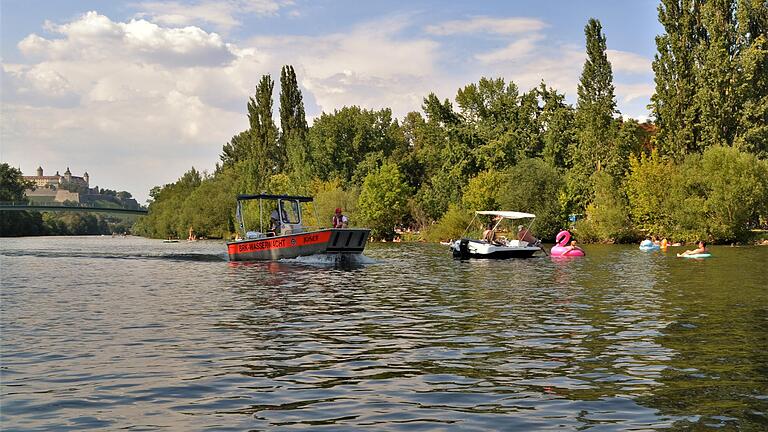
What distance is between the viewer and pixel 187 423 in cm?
1035

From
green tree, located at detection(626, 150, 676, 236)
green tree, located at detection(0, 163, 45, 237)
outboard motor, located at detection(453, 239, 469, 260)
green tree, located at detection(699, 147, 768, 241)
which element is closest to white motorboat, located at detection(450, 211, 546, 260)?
outboard motor, located at detection(453, 239, 469, 260)

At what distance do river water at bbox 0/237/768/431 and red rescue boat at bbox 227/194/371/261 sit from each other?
16161 millimetres

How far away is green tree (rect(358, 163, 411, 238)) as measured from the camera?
4365 inches

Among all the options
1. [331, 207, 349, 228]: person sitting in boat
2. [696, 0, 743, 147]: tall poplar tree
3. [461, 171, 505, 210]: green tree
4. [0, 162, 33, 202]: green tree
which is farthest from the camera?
[0, 162, 33, 202]: green tree

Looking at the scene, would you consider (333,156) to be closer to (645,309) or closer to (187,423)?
(645,309)

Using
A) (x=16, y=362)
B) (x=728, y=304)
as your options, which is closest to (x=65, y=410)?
(x=16, y=362)

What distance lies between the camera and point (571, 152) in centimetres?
9706

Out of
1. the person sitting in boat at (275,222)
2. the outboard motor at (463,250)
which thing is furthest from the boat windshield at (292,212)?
the outboard motor at (463,250)

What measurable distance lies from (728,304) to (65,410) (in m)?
20.4

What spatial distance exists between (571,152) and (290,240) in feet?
188

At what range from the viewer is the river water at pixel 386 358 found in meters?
10.8

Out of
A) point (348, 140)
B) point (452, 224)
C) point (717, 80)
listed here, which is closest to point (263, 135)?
point (348, 140)

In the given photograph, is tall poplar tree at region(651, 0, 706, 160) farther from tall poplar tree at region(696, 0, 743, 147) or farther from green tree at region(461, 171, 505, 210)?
green tree at region(461, 171, 505, 210)

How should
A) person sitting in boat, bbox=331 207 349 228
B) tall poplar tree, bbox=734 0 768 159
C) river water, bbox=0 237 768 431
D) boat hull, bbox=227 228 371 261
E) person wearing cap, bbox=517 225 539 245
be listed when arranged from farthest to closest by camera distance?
tall poplar tree, bbox=734 0 768 159 < person wearing cap, bbox=517 225 539 245 < person sitting in boat, bbox=331 207 349 228 < boat hull, bbox=227 228 371 261 < river water, bbox=0 237 768 431
